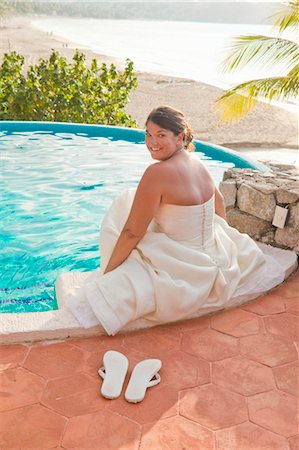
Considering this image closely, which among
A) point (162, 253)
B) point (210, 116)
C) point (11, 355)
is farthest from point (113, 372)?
point (210, 116)

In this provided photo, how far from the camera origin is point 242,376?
2.70 meters

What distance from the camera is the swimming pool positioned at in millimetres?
4473

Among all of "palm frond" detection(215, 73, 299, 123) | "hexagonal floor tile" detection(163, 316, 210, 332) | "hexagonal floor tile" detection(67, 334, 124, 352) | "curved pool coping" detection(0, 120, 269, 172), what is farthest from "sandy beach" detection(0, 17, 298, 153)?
"hexagonal floor tile" detection(67, 334, 124, 352)

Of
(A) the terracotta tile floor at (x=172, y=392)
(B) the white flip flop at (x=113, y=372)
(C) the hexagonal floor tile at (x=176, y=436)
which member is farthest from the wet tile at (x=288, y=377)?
(B) the white flip flop at (x=113, y=372)

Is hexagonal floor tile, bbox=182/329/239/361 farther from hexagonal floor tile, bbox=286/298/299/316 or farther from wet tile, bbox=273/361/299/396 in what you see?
hexagonal floor tile, bbox=286/298/299/316

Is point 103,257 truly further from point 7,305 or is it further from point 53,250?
point 53,250

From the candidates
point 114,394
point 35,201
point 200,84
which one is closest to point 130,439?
point 114,394

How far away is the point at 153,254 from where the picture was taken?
3.14 m

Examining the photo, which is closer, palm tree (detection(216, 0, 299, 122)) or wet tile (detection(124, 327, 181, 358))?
wet tile (detection(124, 327, 181, 358))

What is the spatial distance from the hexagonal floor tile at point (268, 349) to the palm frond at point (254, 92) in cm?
349

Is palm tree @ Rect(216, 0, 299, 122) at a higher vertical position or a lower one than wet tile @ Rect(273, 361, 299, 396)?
higher

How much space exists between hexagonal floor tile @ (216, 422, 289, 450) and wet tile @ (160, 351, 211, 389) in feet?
1.13

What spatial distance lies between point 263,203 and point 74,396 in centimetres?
213

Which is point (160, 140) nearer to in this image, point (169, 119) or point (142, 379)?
point (169, 119)
